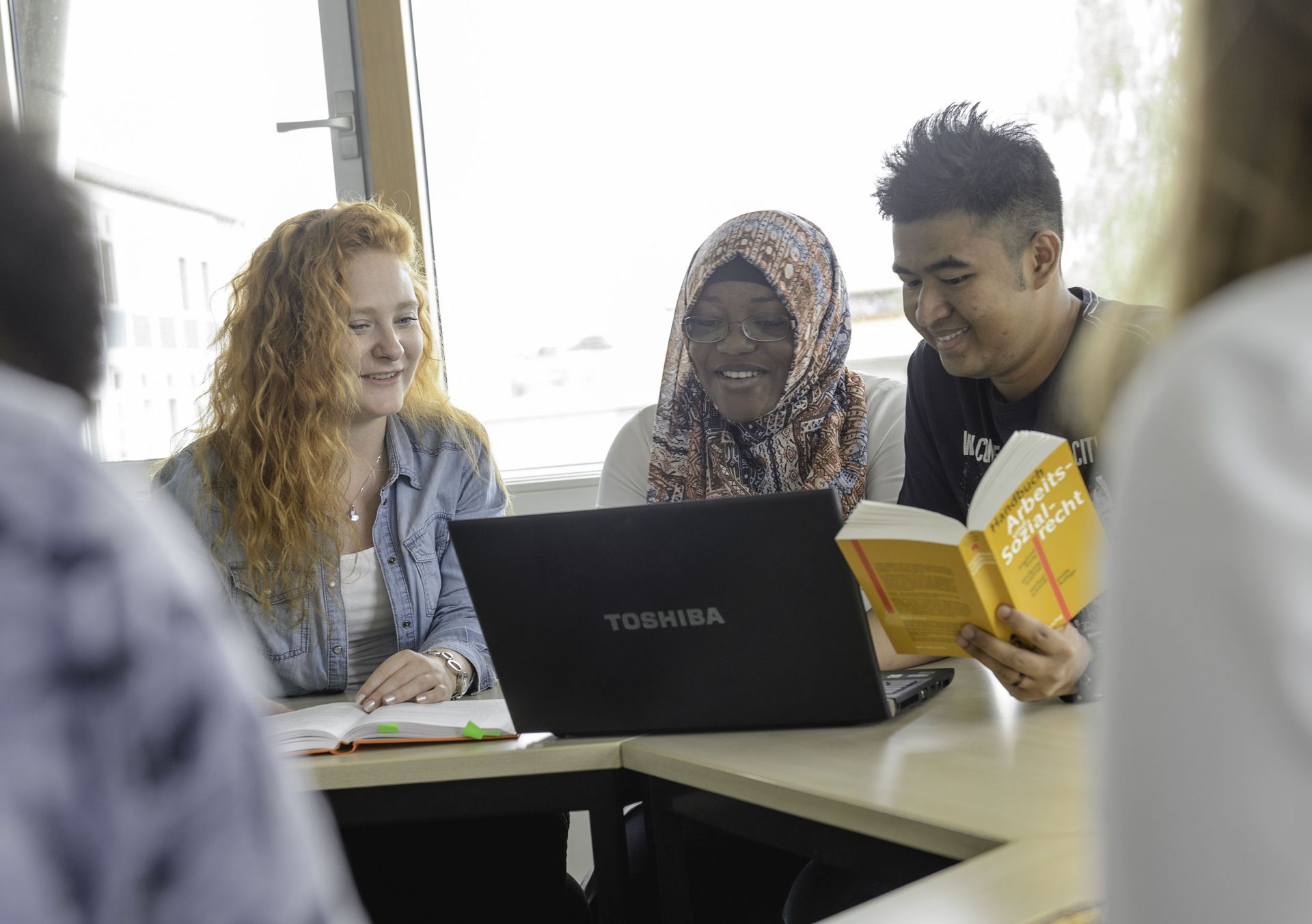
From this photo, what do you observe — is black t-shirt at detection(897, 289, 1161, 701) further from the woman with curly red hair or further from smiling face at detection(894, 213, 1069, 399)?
the woman with curly red hair

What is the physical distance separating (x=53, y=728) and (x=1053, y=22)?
8.80ft

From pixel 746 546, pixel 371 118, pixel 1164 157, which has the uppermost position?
pixel 371 118

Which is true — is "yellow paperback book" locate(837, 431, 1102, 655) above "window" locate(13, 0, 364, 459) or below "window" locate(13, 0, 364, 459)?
below

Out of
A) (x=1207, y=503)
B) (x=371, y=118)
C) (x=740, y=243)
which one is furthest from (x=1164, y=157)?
(x=371, y=118)

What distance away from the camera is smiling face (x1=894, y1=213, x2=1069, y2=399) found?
179 centimetres

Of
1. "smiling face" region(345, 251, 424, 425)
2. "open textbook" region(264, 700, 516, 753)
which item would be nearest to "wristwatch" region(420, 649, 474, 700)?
"open textbook" region(264, 700, 516, 753)

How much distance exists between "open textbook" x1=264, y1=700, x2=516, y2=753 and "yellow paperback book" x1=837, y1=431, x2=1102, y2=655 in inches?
18.8

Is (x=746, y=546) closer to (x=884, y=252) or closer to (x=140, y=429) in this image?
(x=884, y=252)

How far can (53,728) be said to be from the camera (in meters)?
0.26

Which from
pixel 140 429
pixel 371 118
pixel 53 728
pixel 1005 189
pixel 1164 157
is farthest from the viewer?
pixel 140 429

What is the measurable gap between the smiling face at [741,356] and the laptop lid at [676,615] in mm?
891

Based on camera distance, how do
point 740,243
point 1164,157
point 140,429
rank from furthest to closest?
point 140,429
point 740,243
point 1164,157

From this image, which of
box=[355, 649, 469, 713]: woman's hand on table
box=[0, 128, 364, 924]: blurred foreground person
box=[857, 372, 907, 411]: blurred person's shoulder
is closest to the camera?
box=[0, 128, 364, 924]: blurred foreground person

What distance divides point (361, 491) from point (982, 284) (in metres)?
1.06
